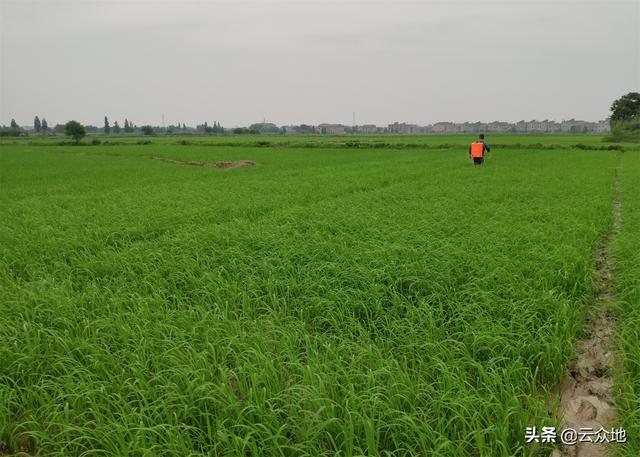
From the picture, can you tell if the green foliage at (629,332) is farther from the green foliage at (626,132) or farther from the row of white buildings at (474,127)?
the row of white buildings at (474,127)

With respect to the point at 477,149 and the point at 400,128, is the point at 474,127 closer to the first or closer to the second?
the point at 400,128

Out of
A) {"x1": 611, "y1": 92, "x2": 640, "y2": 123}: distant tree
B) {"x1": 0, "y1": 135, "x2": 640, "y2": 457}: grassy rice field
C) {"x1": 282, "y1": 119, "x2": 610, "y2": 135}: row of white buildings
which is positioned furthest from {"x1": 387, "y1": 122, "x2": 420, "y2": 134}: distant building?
{"x1": 0, "y1": 135, "x2": 640, "y2": 457}: grassy rice field

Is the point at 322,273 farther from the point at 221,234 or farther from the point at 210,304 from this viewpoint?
the point at 221,234

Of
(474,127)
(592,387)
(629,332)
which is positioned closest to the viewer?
(592,387)

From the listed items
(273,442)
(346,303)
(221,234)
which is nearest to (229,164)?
(221,234)

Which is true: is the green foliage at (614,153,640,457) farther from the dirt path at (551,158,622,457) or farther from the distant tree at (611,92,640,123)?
the distant tree at (611,92,640,123)

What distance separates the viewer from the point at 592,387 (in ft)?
10.4

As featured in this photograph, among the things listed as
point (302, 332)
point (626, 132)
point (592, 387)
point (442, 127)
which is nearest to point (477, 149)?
point (592, 387)

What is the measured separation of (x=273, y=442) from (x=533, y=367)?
7.43 feet

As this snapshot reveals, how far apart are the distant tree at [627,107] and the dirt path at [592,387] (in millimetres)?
79040

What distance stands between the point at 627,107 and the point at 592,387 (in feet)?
274

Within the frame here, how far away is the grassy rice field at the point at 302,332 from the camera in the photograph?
2.54 m

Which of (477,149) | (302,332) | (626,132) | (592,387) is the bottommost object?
(592,387)

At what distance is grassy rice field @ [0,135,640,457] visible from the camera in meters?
2.54
